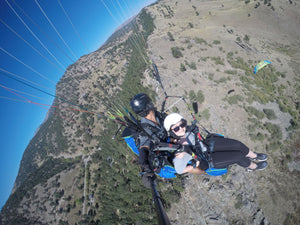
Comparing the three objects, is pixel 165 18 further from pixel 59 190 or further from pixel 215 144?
pixel 59 190

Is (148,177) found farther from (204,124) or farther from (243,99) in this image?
(243,99)

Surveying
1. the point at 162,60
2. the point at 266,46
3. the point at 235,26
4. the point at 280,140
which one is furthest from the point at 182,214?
the point at 235,26

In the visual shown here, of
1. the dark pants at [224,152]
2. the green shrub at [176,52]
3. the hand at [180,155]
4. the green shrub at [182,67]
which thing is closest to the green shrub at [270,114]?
the green shrub at [182,67]

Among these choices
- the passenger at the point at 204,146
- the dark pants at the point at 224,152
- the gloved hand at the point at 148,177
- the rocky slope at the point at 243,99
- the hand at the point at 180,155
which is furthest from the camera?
the rocky slope at the point at 243,99

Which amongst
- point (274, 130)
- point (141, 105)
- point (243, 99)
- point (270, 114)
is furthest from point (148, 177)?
point (243, 99)

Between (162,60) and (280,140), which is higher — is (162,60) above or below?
above

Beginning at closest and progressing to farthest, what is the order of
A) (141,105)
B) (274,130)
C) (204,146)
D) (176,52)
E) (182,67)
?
1. (204,146)
2. (141,105)
3. (274,130)
4. (182,67)
5. (176,52)

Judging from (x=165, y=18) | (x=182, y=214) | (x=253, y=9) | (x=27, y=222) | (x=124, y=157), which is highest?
(x=165, y=18)

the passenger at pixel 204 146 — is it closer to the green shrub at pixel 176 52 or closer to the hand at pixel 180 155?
the hand at pixel 180 155

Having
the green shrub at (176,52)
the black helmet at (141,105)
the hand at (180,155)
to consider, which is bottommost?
the green shrub at (176,52)
